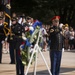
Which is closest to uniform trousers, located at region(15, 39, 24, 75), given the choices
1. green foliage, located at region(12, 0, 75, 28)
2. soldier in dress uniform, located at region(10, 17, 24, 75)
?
soldier in dress uniform, located at region(10, 17, 24, 75)

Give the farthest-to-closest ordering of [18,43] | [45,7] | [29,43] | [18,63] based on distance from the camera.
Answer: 1. [45,7]
2. [18,43]
3. [18,63]
4. [29,43]

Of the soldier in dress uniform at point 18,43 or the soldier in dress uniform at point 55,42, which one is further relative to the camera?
the soldier in dress uniform at point 18,43

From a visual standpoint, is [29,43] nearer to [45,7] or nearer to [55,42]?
[55,42]

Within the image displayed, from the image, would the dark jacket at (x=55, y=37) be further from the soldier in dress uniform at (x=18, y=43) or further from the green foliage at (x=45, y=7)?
the green foliage at (x=45, y=7)

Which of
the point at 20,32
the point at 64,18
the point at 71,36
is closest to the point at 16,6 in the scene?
the point at 64,18

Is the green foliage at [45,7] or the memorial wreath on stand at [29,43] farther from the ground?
the green foliage at [45,7]

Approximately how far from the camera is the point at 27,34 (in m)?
11.5

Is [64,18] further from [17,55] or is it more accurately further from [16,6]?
[17,55]

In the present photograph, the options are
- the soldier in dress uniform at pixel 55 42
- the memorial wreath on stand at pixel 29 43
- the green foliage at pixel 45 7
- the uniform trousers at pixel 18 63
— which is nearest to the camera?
the memorial wreath on stand at pixel 29 43

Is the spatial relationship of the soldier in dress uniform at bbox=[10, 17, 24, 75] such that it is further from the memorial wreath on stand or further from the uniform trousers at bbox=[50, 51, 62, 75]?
the uniform trousers at bbox=[50, 51, 62, 75]

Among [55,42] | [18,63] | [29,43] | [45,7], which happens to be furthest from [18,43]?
[45,7]

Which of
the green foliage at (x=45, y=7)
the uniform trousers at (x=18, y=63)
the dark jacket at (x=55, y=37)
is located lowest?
the uniform trousers at (x=18, y=63)

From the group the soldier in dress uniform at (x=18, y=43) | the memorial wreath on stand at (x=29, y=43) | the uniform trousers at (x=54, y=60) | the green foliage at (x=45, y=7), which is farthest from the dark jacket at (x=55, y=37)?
the green foliage at (x=45, y=7)

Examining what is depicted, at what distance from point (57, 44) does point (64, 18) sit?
4029 centimetres
